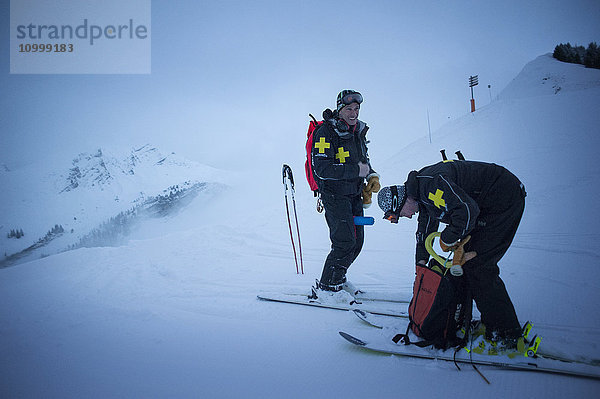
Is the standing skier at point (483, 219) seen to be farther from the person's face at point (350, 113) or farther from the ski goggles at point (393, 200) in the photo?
the person's face at point (350, 113)

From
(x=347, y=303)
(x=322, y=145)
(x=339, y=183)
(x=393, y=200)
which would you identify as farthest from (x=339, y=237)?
(x=322, y=145)

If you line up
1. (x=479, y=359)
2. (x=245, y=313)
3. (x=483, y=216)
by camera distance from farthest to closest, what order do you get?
(x=245, y=313) < (x=483, y=216) < (x=479, y=359)

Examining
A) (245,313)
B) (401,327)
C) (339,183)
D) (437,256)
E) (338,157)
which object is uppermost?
(338,157)

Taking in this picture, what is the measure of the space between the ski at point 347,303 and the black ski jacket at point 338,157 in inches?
53.9

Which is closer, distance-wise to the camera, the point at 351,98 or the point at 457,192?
the point at 457,192

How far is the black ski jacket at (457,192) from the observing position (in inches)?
86.7

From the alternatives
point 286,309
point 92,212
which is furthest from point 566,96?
point 92,212

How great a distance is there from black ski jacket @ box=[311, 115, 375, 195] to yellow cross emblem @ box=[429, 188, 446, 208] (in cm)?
114

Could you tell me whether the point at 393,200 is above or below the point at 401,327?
above

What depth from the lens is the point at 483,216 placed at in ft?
7.98

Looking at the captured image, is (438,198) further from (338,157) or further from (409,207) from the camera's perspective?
(338,157)

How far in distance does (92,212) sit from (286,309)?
106ft

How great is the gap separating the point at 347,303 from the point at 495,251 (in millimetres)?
1759

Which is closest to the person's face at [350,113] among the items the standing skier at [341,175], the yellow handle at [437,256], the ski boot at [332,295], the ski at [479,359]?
the standing skier at [341,175]
